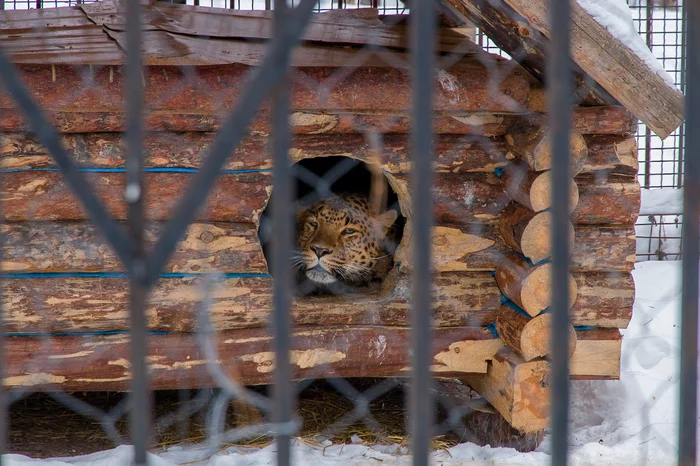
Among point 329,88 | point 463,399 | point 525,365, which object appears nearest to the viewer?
point 329,88

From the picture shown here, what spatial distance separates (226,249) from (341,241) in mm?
1094

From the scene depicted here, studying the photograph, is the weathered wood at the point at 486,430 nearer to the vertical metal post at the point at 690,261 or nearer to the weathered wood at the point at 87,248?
the weathered wood at the point at 87,248

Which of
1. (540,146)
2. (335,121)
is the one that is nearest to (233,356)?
(335,121)

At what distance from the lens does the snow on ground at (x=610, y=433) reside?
2904 millimetres

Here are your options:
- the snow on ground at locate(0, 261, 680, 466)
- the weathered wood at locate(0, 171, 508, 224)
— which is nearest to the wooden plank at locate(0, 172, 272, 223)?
the weathered wood at locate(0, 171, 508, 224)

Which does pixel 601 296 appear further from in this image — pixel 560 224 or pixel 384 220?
pixel 560 224

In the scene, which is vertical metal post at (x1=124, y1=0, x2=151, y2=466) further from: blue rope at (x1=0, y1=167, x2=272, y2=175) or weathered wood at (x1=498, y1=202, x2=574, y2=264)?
weathered wood at (x1=498, y1=202, x2=574, y2=264)

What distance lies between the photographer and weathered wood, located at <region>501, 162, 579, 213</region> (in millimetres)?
2711

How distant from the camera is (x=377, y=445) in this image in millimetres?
3162

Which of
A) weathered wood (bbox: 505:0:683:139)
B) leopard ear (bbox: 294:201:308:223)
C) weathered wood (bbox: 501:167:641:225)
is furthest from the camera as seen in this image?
leopard ear (bbox: 294:201:308:223)

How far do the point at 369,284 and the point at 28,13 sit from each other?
1962 mm

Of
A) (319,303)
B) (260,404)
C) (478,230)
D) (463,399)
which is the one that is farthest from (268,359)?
(463,399)

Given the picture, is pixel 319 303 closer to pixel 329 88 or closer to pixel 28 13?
pixel 329 88

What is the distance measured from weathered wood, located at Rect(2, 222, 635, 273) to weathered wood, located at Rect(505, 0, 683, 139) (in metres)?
0.57
